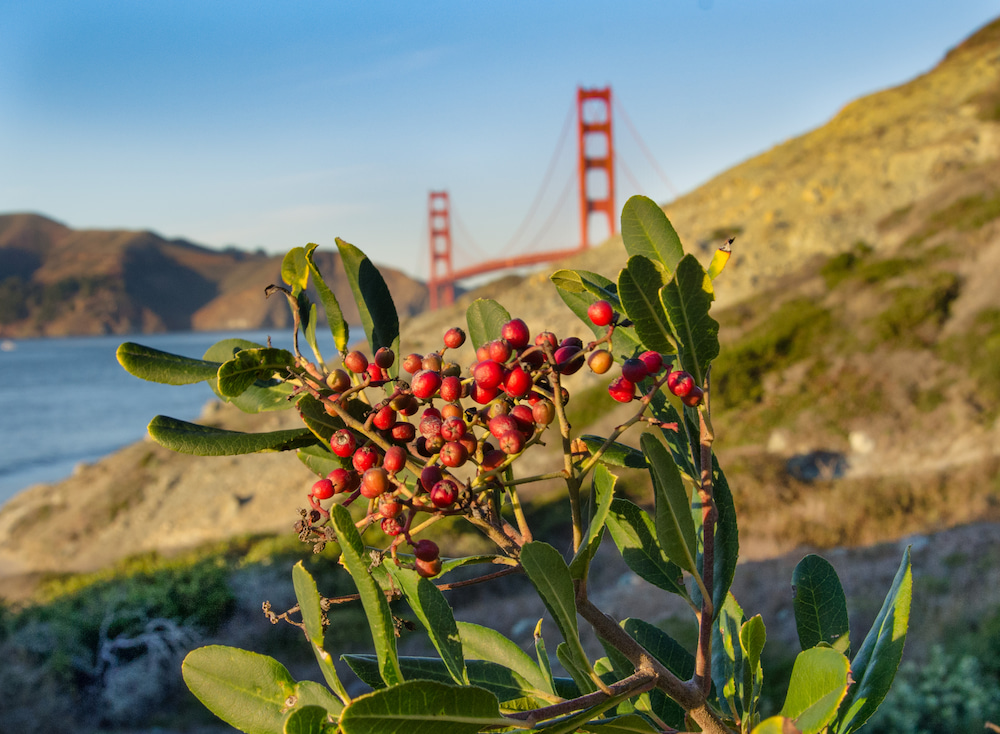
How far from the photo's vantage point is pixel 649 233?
896mm

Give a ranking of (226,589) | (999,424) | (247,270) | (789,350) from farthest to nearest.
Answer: (247,270)
(789,350)
(999,424)
(226,589)

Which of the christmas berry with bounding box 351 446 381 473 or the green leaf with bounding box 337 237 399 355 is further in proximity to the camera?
the green leaf with bounding box 337 237 399 355

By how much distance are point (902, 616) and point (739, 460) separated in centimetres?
A: 1120

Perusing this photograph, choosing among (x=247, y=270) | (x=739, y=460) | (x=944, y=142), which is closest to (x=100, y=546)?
(x=739, y=460)

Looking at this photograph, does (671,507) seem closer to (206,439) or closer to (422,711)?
(422,711)

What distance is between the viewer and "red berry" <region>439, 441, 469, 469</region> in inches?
28.4

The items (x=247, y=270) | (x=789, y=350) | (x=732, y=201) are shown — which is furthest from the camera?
(x=247, y=270)

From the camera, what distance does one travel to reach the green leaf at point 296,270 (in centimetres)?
92

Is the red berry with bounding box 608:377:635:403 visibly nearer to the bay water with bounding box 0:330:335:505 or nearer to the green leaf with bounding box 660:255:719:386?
the green leaf with bounding box 660:255:719:386

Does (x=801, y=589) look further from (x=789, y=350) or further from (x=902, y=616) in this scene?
(x=789, y=350)

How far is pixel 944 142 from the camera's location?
19.5 metres

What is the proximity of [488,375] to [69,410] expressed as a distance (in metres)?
56.1

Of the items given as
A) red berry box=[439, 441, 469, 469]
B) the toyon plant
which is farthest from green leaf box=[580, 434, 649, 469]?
red berry box=[439, 441, 469, 469]

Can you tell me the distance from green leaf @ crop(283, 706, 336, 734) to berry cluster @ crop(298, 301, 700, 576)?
0.17 meters
